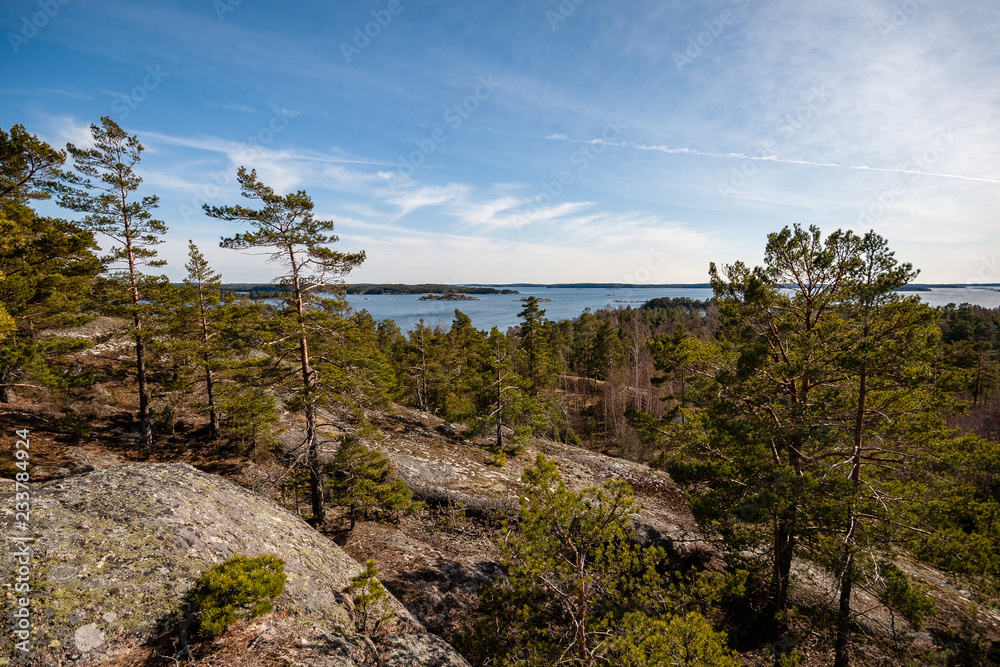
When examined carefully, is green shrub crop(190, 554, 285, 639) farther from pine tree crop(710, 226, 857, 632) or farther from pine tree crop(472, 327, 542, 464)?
pine tree crop(472, 327, 542, 464)

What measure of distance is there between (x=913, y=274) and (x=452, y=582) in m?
12.9

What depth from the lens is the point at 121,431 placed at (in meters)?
15.8

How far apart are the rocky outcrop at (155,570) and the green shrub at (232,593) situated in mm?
297

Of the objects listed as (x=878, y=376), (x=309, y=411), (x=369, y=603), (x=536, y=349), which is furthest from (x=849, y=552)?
(x=536, y=349)

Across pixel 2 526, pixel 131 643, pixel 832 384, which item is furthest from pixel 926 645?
pixel 2 526

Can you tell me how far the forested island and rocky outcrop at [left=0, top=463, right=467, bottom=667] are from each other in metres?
0.04

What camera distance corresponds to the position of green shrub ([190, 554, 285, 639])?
5.09 metres

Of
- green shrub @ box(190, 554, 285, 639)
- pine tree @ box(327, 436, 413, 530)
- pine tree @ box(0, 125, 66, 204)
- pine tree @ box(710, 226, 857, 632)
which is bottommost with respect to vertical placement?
pine tree @ box(327, 436, 413, 530)

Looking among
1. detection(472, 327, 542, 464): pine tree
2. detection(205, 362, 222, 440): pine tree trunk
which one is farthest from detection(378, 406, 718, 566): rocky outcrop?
detection(205, 362, 222, 440): pine tree trunk

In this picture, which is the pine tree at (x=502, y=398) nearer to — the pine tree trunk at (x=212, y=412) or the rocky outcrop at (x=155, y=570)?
the rocky outcrop at (x=155, y=570)

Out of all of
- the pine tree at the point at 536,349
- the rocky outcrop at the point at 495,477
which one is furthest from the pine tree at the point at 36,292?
the pine tree at the point at 536,349

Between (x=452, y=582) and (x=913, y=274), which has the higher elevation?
(x=913, y=274)

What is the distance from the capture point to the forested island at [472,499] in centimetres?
566

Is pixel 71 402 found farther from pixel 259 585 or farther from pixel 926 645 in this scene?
pixel 926 645
